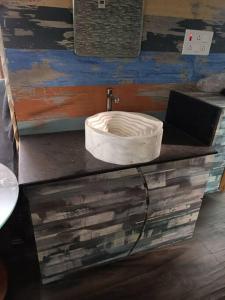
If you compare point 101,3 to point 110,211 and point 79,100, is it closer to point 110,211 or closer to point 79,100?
point 79,100

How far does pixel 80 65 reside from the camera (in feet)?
4.14

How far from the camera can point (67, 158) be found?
1.08 meters

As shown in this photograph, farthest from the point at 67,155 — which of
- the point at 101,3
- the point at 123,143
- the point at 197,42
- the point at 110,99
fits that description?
the point at 197,42

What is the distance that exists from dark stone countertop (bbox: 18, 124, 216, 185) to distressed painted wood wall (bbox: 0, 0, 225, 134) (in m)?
0.13

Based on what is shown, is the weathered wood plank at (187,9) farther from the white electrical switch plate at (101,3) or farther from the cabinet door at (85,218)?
the cabinet door at (85,218)

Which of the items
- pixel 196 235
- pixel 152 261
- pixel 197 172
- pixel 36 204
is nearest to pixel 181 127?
pixel 197 172

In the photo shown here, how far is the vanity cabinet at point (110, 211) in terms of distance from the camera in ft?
3.32

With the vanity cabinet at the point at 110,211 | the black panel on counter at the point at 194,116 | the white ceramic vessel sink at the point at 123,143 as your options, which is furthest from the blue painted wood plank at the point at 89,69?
the vanity cabinet at the point at 110,211

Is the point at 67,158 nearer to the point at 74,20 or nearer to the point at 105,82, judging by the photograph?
the point at 105,82

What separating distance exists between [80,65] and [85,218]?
83 centimetres

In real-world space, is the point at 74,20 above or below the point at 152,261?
above

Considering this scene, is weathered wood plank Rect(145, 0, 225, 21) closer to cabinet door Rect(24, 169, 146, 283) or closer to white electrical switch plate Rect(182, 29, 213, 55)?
white electrical switch plate Rect(182, 29, 213, 55)

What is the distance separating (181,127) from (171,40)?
0.55 metres

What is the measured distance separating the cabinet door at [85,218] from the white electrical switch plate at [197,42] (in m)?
0.93
